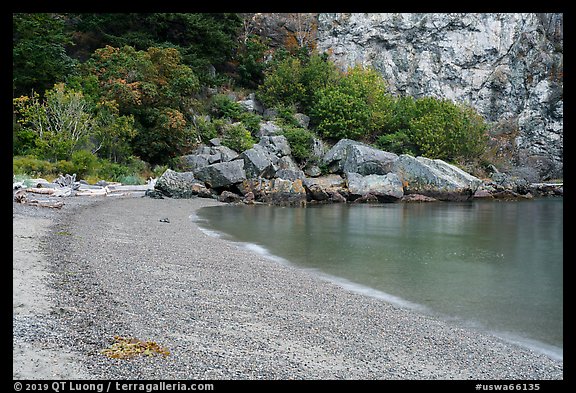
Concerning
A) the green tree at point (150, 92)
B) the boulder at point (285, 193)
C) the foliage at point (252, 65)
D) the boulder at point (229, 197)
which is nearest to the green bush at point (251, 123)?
the green tree at point (150, 92)

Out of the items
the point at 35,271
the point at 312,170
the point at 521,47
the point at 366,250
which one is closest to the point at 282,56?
the point at 312,170

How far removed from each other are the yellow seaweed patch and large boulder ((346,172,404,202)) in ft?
81.4

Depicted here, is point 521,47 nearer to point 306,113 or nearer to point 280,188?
point 306,113

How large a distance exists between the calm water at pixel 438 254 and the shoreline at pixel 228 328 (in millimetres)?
843

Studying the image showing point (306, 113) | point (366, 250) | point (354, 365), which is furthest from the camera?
point (306, 113)

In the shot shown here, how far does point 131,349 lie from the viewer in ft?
14.5

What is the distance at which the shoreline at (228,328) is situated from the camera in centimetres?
436

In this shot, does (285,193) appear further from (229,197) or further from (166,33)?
(166,33)

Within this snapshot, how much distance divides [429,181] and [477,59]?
957 inches

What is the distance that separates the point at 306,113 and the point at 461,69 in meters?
18.2

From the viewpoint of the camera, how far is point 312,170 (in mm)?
33812

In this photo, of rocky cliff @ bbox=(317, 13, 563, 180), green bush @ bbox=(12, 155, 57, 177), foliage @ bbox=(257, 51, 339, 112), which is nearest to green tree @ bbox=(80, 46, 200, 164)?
green bush @ bbox=(12, 155, 57, 177)

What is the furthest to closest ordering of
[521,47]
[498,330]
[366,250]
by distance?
[521,47] < [366,250] < [498,330]

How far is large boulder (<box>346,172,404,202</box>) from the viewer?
2889cm
